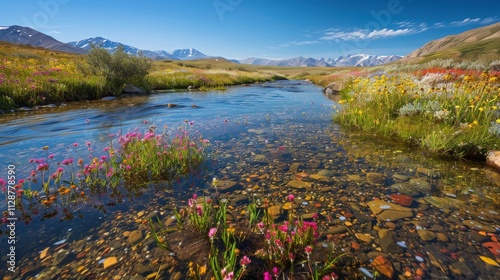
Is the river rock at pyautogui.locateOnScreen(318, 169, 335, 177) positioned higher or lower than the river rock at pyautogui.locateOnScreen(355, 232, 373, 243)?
lower

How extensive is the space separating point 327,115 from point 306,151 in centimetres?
650

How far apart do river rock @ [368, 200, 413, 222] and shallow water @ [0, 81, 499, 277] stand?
0.87ft

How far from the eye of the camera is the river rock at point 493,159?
5.73 m

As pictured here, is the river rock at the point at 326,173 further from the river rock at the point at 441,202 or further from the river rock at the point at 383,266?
the river rock at the point at 383,266

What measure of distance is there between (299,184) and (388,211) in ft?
5.66

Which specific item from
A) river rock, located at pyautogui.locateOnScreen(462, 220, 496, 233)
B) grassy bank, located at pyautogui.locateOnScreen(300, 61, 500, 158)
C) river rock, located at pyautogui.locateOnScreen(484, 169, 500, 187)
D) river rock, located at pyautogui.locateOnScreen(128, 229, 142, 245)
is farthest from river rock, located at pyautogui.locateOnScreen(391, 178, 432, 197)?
river rock, located at pyautogui.locateOnScreen(128, 229, 142, 245)

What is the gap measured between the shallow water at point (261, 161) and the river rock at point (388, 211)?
27 cm

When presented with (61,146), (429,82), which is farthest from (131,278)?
(429,82)

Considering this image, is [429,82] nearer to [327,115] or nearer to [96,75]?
[327,115]

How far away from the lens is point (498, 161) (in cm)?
571

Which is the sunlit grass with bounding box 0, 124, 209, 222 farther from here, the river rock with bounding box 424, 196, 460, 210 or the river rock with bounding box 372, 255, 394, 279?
the river rock with bounding box 424, 196, 460, 210

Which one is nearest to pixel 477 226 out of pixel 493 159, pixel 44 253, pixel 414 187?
pixel 414 187

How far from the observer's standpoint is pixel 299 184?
5121mm

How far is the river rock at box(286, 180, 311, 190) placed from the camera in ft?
16.3
